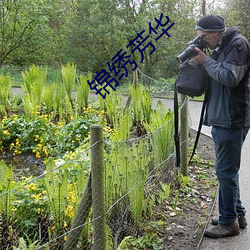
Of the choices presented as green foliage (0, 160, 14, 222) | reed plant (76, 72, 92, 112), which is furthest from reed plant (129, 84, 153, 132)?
green foliage (0, 160, 14, 222)

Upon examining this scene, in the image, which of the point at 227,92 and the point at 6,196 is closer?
the point at 6,196

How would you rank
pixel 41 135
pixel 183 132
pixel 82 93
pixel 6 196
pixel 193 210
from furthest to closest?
pixel 82 93 → pixel 41 135 → pixel 183 132 → pixel 193 210 → pixel 6 196

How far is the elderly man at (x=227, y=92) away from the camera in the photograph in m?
2.71

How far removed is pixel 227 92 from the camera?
2832mm

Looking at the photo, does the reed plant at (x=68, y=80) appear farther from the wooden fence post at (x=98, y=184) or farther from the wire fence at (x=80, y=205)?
the wooden fence post at (x=98, y=184)

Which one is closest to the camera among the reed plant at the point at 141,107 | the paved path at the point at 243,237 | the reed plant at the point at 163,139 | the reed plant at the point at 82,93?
the paved path at the point at 243,237

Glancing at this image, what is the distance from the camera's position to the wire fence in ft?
7.75

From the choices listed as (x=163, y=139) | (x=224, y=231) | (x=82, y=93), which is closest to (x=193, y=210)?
(x=224, y=231)

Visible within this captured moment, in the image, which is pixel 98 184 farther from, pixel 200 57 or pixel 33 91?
pixel 33 91

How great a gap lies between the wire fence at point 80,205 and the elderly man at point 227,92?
2.17ft

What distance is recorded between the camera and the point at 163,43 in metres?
15.1

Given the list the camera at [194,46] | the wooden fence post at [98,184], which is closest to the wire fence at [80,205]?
the wooden fence post at [98,184]

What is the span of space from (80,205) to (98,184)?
192 millimetres

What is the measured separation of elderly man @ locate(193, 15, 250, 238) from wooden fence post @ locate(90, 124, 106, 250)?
1025 millimetres
